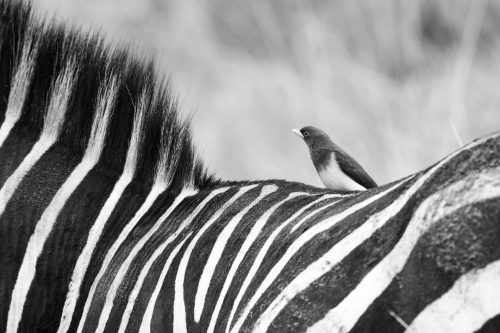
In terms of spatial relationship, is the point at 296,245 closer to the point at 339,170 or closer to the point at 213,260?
the point at 213,260

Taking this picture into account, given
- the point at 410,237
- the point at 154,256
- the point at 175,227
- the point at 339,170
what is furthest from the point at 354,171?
the point at 410,237

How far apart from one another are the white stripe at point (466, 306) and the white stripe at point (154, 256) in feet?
2.80

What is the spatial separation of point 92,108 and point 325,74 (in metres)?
4.78

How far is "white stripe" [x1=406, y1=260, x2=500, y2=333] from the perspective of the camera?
1504mm

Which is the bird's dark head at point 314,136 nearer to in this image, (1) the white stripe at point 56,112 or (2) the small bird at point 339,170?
(2) the small bird at point 339,170

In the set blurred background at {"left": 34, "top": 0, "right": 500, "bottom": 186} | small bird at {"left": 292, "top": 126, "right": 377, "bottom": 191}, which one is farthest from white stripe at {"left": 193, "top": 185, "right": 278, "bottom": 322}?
blurred background at {"left": 34, "top": 0, "right": 500, "bottom": 186}

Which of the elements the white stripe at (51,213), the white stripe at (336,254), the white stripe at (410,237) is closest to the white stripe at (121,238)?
the white stripe at (51,213)

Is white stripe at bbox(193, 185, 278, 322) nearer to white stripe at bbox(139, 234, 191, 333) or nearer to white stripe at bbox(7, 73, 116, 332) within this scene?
white stripe at bbox(139, 234, 191, 333)

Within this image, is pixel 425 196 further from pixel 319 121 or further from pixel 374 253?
pixel 319 121

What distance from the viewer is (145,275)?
221cm

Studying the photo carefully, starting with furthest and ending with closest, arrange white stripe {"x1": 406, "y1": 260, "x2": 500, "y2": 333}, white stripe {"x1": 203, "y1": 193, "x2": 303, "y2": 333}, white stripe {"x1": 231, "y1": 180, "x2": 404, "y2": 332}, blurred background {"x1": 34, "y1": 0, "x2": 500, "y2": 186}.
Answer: blurred background {"x1": 34, "y1": 0, "x2": 500, "y2": 186} → white stripe {"x1": 203, "y1": 193, "x2": 303, "y2": 333} → white stripe {"x1": 231, "y1": 180, "x2": 404, "y2": 332} → white stripe {"x1": 406, "y1": 260, "x2": 500, "y2": 333}

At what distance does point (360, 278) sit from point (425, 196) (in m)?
0.21

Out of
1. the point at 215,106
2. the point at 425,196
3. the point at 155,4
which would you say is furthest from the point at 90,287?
the point at 155,4

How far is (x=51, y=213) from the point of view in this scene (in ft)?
7.77
